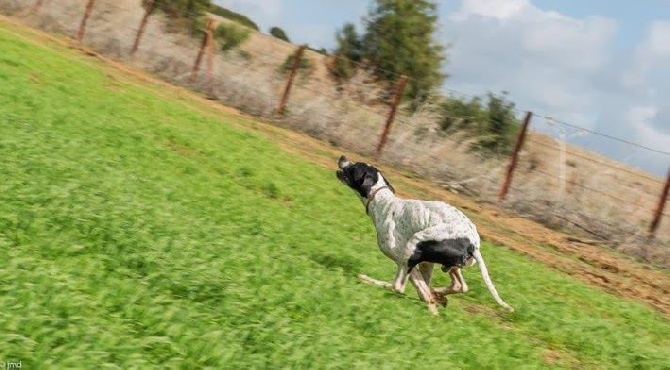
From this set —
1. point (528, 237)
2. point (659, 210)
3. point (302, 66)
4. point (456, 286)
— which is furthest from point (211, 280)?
point (302, 66)

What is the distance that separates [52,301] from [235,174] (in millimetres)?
9830

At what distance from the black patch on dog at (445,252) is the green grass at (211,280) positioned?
468 mm

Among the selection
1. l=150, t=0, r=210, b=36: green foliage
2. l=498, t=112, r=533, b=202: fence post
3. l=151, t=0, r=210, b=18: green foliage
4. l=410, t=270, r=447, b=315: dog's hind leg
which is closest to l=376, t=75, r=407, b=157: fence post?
l=498, t=112, r=533, b=202: fence post

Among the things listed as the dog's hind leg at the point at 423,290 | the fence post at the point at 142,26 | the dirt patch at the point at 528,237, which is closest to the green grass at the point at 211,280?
the dog's hind leg at the point at 423,290

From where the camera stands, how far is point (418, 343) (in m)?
6.98

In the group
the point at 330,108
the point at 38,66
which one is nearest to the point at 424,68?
the point at 330,108

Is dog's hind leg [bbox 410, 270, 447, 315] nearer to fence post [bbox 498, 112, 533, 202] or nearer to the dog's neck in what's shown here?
the dog's neck

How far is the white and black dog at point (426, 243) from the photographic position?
856 cm

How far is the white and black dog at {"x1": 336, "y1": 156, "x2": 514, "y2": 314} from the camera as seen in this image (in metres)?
8.56

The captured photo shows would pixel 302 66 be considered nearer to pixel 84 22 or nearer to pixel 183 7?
pixel 84 22

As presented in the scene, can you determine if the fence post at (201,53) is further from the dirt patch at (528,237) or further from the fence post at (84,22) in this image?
the fence post at (84,22)

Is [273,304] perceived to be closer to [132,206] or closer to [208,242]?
[208,242]

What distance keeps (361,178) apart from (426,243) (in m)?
1.53

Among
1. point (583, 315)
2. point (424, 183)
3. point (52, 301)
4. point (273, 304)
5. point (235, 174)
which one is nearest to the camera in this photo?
point (52, 301)
